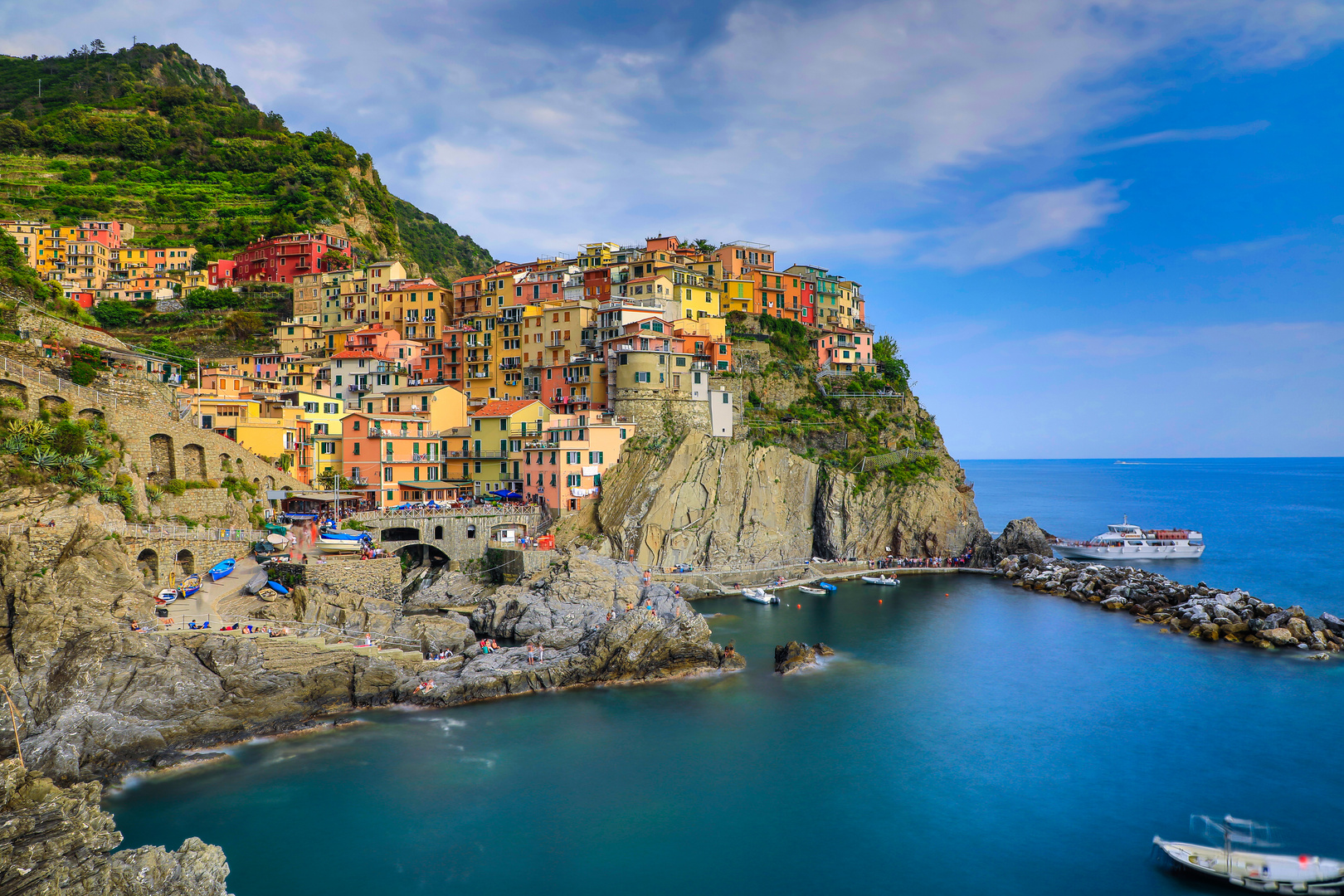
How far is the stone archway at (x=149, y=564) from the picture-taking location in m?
35.8

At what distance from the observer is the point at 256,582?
37250 millimetres

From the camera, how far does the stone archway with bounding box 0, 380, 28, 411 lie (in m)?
36.9

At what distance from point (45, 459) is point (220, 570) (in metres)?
8.47

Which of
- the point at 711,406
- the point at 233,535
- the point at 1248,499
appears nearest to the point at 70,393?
the point at 233,535

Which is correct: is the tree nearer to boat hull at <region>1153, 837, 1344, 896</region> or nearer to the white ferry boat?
the white ferry boat

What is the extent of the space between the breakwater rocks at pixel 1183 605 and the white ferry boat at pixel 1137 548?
31.7ft

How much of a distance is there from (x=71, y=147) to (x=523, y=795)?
11884 centimetres

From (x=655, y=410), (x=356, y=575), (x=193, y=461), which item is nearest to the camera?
(x=356, y=575)

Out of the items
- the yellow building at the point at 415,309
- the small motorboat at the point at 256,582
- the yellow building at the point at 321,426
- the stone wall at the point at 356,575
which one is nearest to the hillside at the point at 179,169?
the yellow building at the point at 415,309

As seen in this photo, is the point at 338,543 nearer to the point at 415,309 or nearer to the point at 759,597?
the point at 759,597

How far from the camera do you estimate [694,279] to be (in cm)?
7050

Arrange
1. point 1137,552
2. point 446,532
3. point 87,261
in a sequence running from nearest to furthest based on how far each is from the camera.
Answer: point 446,532, point 1137,552, point 87,261

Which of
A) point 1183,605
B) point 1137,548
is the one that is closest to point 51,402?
point 1183,605

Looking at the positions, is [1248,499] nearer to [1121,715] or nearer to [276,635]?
[1121,715]
